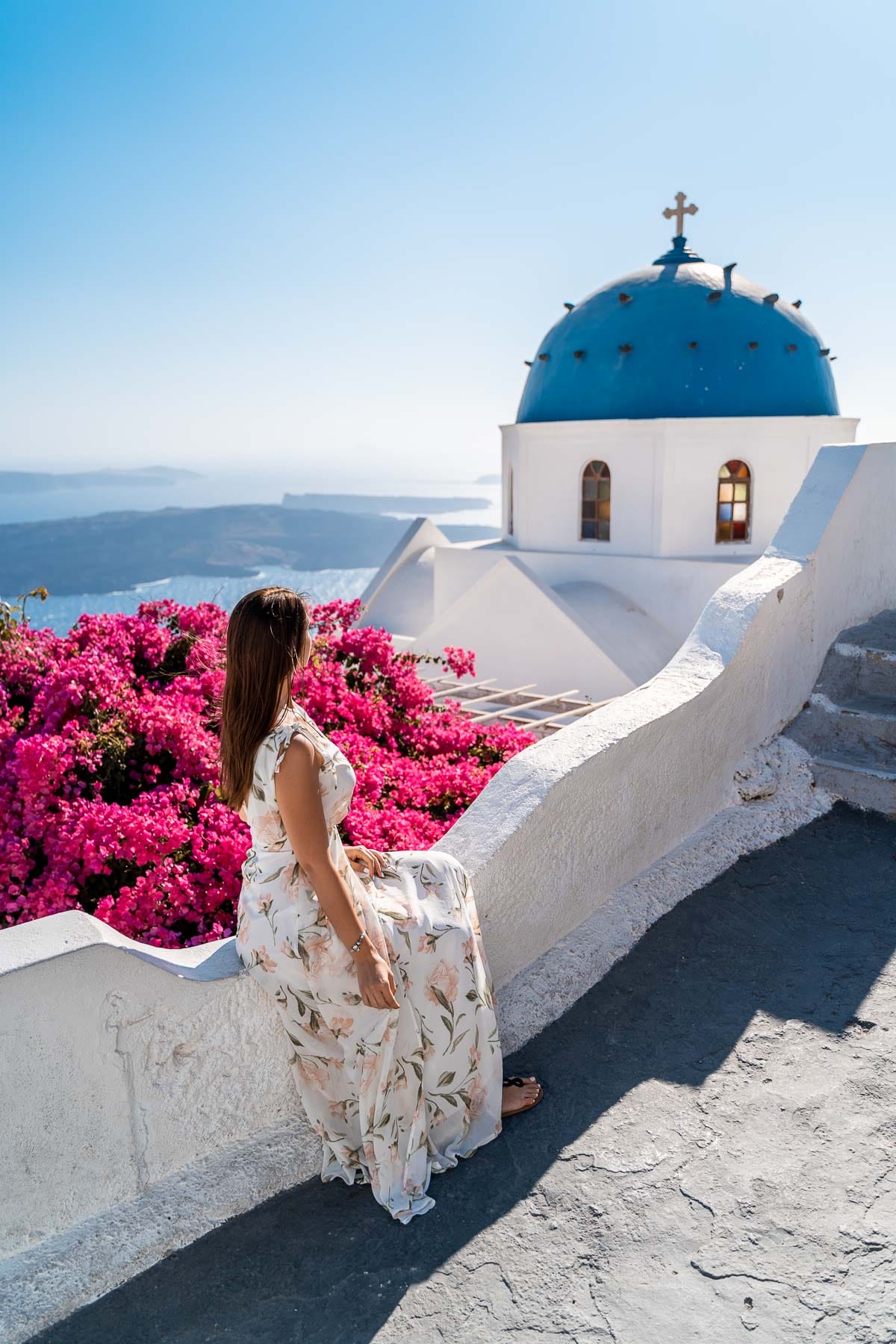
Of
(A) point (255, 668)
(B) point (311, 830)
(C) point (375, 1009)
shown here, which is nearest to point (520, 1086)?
(C) point (375, 1009)

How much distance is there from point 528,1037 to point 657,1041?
0.36 metres

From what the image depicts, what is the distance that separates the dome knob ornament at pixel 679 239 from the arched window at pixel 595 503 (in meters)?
3.13

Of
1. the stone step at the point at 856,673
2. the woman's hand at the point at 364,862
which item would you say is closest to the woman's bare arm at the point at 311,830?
the woman's hand at the point at 364,862

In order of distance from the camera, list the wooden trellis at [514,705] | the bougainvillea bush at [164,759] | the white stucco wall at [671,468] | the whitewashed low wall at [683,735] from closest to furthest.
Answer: the whitewashed low wall at [683,735]
the bougainvillea bush at [164,759]
the wooden trellis at [514,705]
the white stucco wall at [671,468]

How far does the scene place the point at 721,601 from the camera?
4113 millimetres

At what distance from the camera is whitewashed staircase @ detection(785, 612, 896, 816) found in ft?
13.4

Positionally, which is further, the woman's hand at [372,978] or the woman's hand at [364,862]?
the woman's hand at [364,862]

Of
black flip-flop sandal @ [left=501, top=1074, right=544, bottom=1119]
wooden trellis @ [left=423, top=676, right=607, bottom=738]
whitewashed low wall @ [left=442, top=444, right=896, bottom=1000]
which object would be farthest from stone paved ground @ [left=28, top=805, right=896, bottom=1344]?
wooden trellis @ [left=423, top=676, right=607, bottom=738]

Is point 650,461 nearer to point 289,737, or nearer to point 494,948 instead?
point 494,948

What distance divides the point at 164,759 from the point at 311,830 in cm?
198

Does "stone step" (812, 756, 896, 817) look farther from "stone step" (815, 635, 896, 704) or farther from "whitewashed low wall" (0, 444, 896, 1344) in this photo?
"stone step" (815, 635, 896, 704)

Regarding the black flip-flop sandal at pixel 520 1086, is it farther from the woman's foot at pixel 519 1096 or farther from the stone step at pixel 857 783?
the stone step at pixel 857 783

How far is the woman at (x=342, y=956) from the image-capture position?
2.13 metres

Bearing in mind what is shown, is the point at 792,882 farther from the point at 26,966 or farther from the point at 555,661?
the point at 555,661
